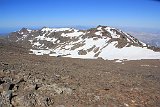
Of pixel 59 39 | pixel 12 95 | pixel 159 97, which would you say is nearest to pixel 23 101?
pixel 12 95

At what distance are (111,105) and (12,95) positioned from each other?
6.11 meters

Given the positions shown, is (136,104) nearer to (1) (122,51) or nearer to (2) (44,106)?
(2) (44,106)

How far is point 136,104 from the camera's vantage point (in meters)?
15.4

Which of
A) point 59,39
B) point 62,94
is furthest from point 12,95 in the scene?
point 59,39

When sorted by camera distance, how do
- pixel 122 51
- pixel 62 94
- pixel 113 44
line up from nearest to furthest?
pixel 62 94
pixel 122 51
pixel 113 44

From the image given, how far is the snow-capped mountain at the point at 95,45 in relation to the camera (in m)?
63.0

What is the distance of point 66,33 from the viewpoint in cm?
13488

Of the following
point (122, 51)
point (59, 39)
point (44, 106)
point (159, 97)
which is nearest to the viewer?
point (44, 106)

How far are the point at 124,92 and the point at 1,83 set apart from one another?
8.59 metres

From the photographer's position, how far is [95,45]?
283 feet

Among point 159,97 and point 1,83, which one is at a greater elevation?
point 1,83

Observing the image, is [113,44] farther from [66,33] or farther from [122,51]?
[66,33]

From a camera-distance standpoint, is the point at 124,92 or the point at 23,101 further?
the point at 124,92

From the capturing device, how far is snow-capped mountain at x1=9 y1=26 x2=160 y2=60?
62969 mm
